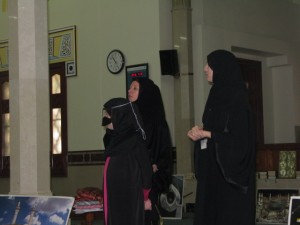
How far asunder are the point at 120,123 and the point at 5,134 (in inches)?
322

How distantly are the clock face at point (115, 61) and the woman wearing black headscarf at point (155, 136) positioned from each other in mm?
5004

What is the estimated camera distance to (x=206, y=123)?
4.17 m

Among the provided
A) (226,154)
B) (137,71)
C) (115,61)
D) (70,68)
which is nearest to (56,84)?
(70,68)

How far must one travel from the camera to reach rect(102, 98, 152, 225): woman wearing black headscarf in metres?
4.64

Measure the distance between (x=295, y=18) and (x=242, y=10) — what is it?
1.68m

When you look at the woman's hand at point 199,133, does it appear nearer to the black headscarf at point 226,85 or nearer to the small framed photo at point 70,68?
the black headscarf at point 226,85

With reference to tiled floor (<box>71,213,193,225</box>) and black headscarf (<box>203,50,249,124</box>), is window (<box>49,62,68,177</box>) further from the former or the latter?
black headscarf (<box>203,50,249,124</box>)

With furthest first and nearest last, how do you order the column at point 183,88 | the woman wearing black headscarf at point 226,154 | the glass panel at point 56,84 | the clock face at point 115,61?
the glass panel at point 56,84
the clock face at point 115,61
the column at point 183,88
the woman wearing black headscarf at point 226,154

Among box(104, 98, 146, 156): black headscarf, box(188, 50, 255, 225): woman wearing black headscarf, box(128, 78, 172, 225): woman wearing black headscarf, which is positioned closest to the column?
box(128, 78, 172, 225): woman wearing black headscarf

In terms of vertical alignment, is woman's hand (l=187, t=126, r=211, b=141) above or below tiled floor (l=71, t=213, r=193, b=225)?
above

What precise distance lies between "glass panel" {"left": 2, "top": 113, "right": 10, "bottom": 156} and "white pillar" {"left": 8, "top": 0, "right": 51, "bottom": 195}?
22.1 ft

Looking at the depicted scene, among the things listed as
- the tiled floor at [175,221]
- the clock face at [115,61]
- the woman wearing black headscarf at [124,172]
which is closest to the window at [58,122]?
the clock face at [115,61]

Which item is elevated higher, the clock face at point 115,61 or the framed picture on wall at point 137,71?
the clock face at point 115,61

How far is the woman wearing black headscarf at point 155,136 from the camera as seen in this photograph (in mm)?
5355
